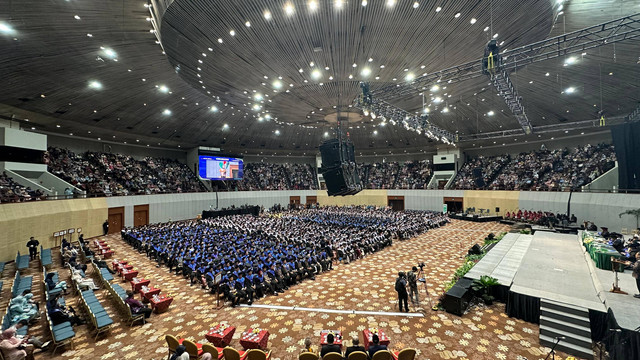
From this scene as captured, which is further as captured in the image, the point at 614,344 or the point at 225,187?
the point at 225,187

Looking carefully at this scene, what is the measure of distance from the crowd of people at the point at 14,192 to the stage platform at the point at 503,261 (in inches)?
889

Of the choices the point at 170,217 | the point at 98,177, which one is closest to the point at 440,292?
the point at 170,217

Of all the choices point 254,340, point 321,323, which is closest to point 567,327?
point 321,323

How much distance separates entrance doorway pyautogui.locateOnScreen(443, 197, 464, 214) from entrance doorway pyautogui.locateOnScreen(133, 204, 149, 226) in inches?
1291

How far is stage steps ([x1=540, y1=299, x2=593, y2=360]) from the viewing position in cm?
568

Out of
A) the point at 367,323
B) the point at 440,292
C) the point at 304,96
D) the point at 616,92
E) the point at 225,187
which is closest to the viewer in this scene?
the point at 367,323

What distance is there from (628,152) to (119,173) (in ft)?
132

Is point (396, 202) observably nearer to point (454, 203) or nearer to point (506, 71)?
point (454, 203)

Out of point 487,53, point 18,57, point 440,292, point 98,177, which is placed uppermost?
point 18,57

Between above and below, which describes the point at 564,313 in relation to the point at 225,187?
below

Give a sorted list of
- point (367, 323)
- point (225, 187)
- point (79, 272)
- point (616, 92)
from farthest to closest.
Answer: point (225, 187)
point (616, 92)
point (79, 272)
point (367, 323)

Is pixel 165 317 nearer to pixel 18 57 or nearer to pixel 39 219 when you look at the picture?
pixel 18 57

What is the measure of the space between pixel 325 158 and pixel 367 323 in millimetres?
8863

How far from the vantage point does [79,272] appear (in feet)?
32.5
